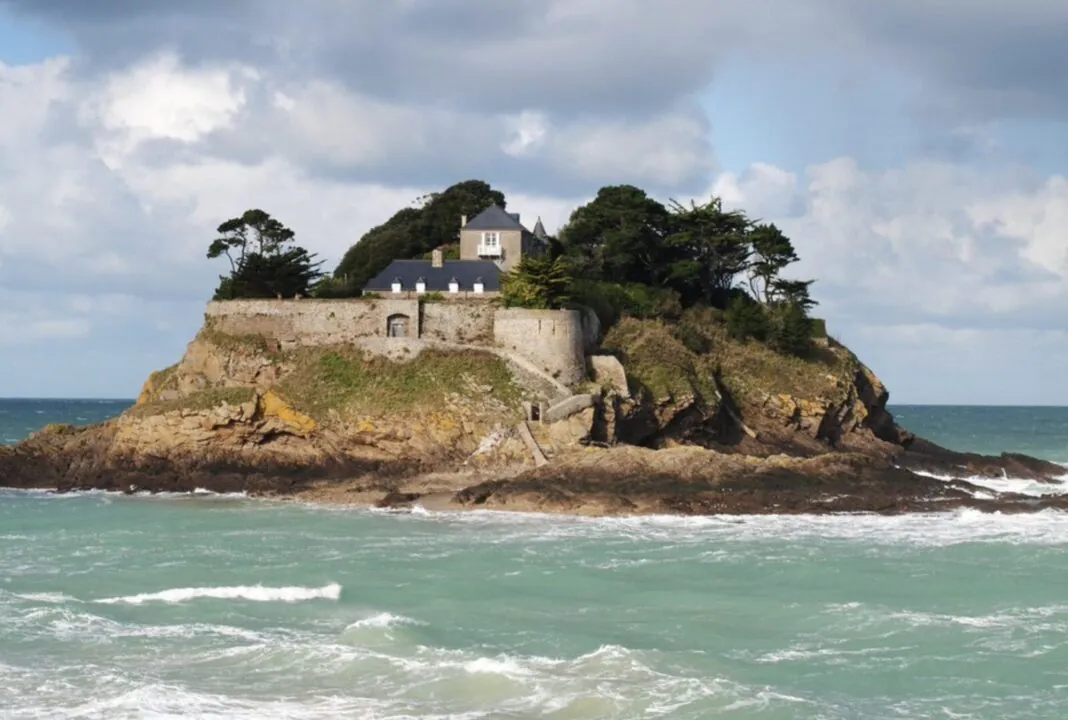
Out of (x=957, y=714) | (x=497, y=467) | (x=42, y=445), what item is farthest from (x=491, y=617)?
(x=42, y=445)

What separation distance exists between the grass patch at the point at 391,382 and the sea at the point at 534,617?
5.75 m

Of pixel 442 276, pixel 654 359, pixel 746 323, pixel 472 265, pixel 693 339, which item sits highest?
pixel 472 265

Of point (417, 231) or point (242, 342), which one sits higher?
point (417, 231)

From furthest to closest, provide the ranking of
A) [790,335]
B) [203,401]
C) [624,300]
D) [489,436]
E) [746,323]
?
[746,323]
[790,335]
[624,300]
[203,401]
[489,436]

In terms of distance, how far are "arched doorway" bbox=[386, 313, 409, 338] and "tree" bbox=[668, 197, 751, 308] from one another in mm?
10865

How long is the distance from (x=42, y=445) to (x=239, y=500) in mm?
9021

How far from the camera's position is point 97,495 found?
2931 centimetres

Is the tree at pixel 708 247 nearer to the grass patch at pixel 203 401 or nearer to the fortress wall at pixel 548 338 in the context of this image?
the fortress wall at pixel 548 338

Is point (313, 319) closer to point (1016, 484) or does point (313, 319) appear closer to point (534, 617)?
point (1016, 484)

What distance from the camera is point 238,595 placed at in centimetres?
1684

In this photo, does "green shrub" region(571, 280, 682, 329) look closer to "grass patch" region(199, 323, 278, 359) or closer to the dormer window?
the dormer window

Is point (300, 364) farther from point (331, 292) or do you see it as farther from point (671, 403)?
point (671, 403)

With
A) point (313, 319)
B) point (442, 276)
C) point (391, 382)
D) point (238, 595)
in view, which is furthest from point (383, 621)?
point (442, 276)

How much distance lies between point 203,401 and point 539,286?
9.05 m
